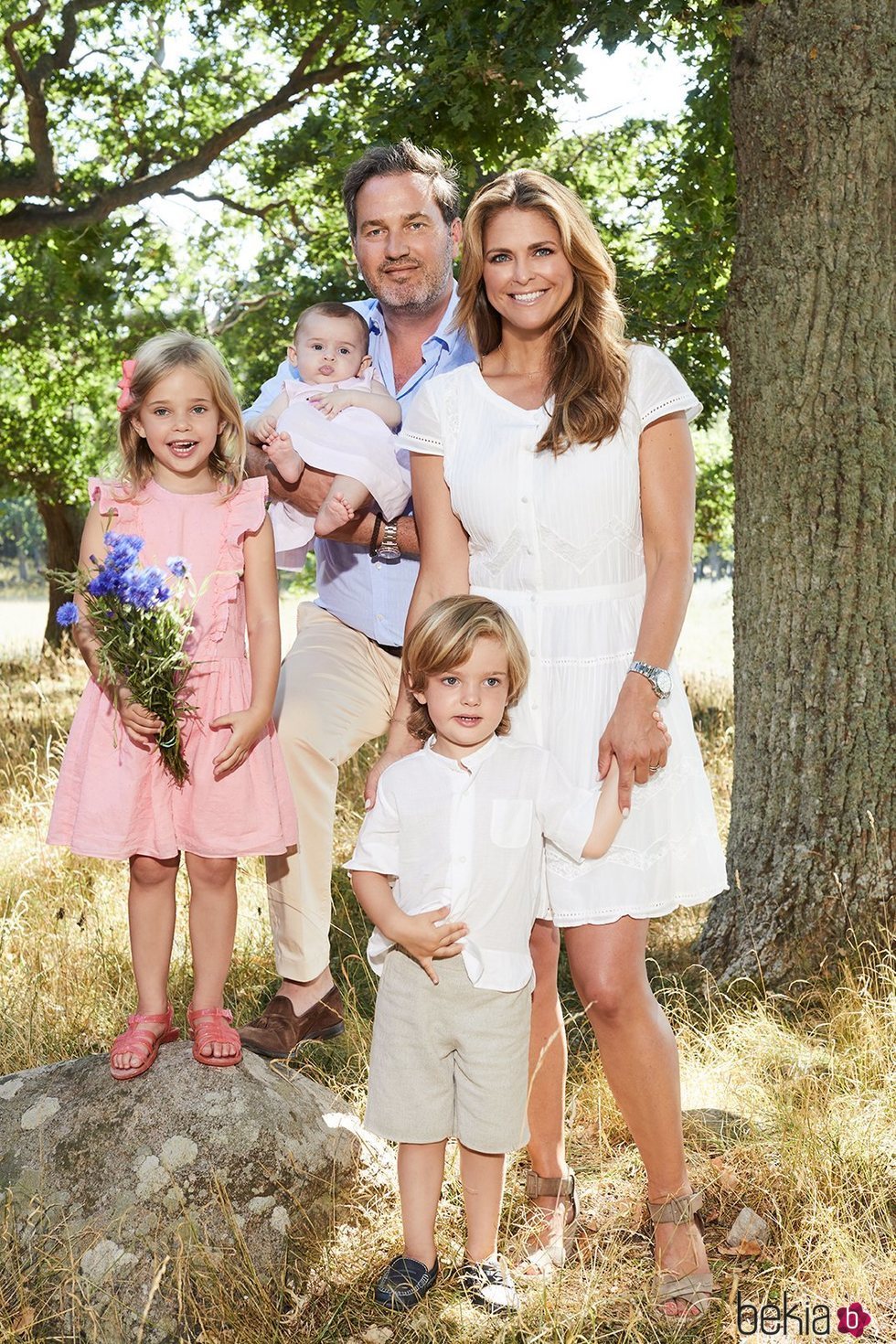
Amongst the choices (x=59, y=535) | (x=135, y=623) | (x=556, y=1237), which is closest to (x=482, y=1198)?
(x=556, y=1237)

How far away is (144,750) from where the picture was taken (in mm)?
3285

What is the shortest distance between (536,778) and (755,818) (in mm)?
2174

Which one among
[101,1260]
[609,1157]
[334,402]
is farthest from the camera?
[334,402]

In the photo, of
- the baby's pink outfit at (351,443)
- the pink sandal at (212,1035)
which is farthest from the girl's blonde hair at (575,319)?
the pink sandal at (212,1035)

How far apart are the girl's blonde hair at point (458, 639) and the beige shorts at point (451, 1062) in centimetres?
66

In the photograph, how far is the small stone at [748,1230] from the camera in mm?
3236

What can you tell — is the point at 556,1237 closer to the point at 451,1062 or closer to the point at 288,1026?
the point at 451,1062

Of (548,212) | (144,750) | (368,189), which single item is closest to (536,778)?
(144,750)

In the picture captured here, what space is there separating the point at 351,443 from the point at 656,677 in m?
1.39

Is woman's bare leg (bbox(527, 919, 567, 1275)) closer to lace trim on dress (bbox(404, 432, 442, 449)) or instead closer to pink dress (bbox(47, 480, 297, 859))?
pink dress (bbox(47, 480, 297, 859))

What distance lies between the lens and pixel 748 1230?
3252mm

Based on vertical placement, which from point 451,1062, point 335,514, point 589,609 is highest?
point 335,514

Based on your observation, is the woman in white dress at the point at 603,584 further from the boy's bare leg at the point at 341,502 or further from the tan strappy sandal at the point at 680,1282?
the boy's bare leg at the point at 341,502

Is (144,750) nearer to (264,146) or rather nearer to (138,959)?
(138,959)
